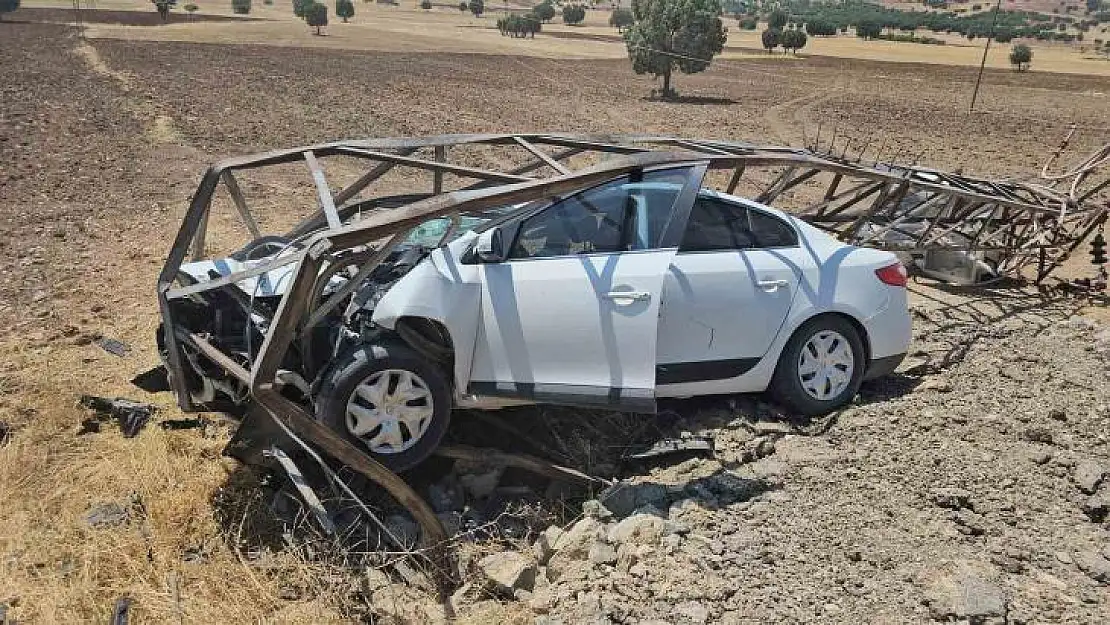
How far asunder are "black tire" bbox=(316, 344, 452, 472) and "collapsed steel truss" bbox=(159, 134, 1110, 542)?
0.25 meters

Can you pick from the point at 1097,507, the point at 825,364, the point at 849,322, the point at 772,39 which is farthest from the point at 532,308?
the point at 772,39

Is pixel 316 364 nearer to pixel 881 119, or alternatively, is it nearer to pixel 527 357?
pixel 527 357

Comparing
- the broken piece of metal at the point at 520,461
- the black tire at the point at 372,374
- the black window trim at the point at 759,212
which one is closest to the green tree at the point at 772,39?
the black window trim at the point at 759,212

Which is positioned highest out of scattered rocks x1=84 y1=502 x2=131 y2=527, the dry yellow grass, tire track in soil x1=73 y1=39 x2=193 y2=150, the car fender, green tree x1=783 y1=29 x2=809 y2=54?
green tree x1=783 y1=29 x2=809 y2=54

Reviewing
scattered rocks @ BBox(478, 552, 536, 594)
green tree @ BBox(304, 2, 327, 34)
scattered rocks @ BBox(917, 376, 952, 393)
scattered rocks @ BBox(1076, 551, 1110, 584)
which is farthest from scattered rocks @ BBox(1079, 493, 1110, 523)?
green tree @ BBox(304, 2, 327, 34)

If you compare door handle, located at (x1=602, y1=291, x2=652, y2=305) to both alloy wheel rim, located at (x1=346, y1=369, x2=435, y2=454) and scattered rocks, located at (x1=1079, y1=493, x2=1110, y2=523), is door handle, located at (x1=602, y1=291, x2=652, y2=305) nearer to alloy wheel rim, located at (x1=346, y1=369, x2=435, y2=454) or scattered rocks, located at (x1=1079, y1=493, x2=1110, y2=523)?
alloy wheel rim, located at (x1=346, y1=369, x2=435, y2=454)

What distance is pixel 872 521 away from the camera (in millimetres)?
4766

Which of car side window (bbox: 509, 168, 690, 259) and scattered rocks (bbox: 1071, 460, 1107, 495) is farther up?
car side window (bbox: 509, 168, 690, 259)

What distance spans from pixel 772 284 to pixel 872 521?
1.59 m

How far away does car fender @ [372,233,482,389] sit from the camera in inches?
194

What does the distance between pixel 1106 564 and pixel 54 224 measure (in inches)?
434

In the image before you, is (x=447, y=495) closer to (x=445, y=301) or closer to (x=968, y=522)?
(x=445, y=301)

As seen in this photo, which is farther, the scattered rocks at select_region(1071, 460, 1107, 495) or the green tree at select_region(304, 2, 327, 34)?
the green tree at select_region(304, 2, 327, 34)

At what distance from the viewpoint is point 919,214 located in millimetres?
9312
